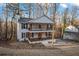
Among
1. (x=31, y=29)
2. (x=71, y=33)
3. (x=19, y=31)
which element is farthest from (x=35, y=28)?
(x=71, y=33)

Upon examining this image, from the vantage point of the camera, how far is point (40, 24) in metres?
1.76

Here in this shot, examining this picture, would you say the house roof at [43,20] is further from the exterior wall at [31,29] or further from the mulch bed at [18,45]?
the mulch bed at [18,45]

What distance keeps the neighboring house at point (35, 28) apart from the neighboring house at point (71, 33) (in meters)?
0.16

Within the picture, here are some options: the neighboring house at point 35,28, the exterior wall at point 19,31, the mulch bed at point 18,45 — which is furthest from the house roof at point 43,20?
the mulch bed at point 18,45

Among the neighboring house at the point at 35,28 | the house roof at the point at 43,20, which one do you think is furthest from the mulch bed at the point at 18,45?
the house roof at the point at 43,20

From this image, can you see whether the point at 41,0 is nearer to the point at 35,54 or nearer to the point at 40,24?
the point at 40,24

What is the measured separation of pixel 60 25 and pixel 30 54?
0.42 metres

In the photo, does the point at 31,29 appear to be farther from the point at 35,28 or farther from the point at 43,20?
the point at 43,20

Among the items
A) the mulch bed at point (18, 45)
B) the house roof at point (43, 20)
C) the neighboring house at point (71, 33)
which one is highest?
the house roof at point (43, 20)

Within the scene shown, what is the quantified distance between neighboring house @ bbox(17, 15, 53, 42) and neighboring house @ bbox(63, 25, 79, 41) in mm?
160

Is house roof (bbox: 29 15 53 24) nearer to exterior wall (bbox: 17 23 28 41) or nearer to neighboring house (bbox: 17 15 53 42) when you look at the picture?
neighboring house (bbox: 17 15 53 42)

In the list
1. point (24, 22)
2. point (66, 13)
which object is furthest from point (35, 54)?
point (66, 13)

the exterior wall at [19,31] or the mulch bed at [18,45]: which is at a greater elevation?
the exterior wall at [19,31]

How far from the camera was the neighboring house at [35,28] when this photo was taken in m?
1.75
